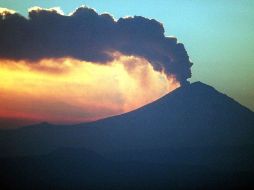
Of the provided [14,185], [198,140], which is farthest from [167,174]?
[198,140]

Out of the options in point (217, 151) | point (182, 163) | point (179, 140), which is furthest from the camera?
point (179, 140)

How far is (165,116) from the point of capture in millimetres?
89562

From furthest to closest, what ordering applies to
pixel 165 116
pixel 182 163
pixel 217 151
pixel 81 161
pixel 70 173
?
1. pixel 165 116
2. pixel 217 151
3. pixel 182 163
4. pixel 81 161
5. pixel 70 173

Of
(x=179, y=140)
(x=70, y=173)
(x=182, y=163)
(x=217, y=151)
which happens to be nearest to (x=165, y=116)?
(x=179, y=140)

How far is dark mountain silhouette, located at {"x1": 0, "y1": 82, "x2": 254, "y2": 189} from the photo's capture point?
54.3 metres

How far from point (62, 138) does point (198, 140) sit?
27215 mm

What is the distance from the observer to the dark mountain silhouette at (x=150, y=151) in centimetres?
5434

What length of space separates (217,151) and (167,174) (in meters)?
21.8

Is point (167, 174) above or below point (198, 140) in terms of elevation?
below

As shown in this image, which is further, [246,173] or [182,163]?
[182,163]

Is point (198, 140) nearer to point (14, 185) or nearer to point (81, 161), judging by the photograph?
point (81, 161)

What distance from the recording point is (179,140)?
267ft

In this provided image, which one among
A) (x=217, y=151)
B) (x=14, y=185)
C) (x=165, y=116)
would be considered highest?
(x=165, y=116)

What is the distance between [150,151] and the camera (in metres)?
72.8
